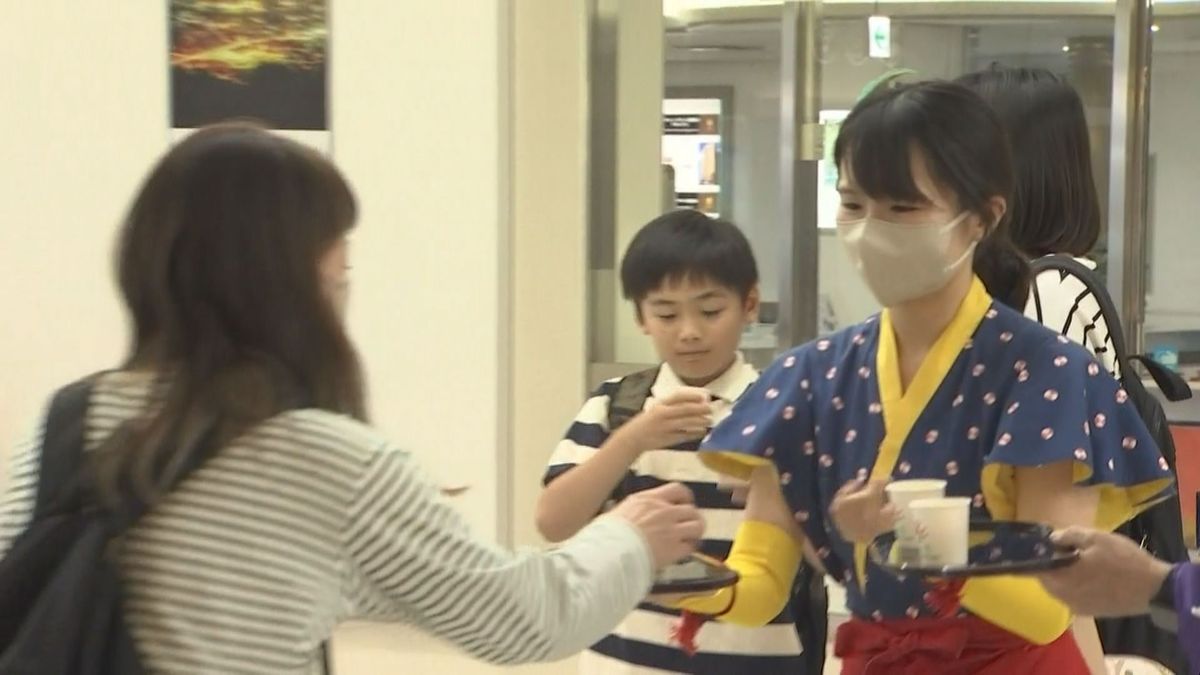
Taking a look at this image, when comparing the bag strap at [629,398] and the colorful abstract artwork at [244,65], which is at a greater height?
the colorful abstract artwork at [244,65]

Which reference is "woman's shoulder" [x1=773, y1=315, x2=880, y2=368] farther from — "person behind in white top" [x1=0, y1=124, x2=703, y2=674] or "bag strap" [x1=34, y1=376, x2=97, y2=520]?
"bag strap" [x1=34, y1=376, x2=97, y2=520]

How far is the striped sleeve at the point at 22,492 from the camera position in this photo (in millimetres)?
1428

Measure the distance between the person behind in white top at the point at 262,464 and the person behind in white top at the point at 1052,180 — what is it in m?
1.10

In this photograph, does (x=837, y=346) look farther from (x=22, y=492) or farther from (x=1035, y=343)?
(x=22, y=492)

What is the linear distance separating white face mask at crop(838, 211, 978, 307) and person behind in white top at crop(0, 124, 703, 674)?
55 cm

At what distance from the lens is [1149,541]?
233cm

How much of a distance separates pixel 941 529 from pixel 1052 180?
38.1 inches

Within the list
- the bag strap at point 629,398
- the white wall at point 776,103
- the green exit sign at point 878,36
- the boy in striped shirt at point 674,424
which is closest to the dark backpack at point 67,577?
the boy in striped shirt at point 674,424

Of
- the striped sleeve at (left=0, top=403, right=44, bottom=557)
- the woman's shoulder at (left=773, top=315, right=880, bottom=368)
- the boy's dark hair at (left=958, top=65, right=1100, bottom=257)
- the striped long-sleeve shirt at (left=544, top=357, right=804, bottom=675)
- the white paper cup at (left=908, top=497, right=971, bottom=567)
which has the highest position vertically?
the boy's dark hair at (left=958, top=65, right=1100, bottom=257)

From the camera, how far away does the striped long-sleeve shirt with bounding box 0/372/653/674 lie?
4.50 feet

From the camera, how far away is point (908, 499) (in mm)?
1555

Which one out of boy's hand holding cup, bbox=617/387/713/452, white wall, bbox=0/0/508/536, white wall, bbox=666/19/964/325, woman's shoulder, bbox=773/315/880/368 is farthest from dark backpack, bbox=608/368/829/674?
white wall, bbox=666/19/964/325

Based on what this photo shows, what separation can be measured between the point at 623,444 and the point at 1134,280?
312 cm

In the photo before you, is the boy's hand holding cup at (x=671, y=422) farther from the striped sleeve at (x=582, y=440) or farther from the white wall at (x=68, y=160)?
the white wall at (x=68, y=160)
